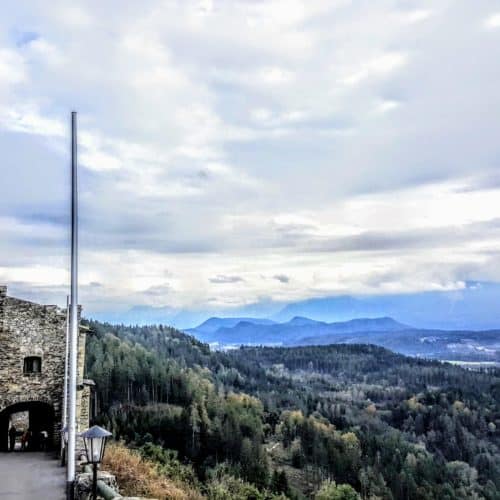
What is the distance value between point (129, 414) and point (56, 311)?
50403 millimetres

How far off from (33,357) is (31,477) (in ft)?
21.4

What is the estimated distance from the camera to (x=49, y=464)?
22.7 metres

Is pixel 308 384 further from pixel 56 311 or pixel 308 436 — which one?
pixel 56 311

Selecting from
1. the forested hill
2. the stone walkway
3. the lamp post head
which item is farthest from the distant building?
the lamp post head

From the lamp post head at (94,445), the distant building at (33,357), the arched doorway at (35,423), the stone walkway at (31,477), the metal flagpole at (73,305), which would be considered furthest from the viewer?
the arched doorway at (35,423)

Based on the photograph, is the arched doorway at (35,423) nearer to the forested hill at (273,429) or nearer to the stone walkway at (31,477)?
the stone walkway at (31,477)

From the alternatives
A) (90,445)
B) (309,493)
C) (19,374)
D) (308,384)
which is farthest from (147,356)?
(308,384)

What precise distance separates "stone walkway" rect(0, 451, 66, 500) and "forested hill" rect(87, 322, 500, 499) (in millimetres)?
6986

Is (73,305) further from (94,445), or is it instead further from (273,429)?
(273,429)

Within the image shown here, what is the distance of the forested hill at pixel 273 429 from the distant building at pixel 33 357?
24.2ft

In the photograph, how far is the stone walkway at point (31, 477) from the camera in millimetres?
18062

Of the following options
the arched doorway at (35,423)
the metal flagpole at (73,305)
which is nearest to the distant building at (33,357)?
the arched doorway at (35,423)

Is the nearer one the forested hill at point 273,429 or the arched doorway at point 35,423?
the arched doorway at point 35,423

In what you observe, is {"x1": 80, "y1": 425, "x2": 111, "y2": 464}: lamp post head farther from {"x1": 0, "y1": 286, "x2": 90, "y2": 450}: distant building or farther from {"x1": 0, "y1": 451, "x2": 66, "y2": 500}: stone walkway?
{"x1": 0, "y1": 286, "x2": 90, "y2": 450}: distant building
